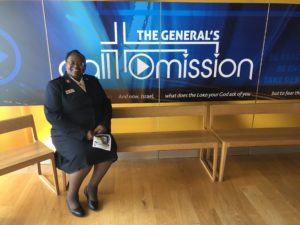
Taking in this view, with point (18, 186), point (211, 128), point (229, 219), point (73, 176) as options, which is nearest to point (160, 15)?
point (211, 128)

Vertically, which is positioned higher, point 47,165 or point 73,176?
point 73,176

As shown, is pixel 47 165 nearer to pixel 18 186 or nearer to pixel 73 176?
pixel 18 186

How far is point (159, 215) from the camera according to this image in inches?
93.4

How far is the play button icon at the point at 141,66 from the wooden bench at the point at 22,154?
1198 mm

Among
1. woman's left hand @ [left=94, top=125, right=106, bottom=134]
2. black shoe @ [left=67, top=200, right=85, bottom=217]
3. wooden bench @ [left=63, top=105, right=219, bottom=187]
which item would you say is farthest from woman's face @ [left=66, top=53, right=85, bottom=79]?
black shoe @ [left=67, top=200, right=85, bottom=217]

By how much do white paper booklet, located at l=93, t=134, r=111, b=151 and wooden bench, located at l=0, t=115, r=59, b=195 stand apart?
1.46 ft

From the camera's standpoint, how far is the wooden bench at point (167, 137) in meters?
2.80

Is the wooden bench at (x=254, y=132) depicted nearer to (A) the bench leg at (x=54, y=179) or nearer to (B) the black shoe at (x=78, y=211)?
(B) the black shoe at (x=78, y=211)

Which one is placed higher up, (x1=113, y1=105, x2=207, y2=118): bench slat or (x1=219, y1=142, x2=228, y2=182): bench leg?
(x1=113, y1=105, x2=207, y2=118): bench slat

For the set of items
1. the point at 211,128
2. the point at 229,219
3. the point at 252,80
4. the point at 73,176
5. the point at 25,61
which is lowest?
the point at 229,219

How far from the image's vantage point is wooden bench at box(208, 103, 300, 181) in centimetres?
288

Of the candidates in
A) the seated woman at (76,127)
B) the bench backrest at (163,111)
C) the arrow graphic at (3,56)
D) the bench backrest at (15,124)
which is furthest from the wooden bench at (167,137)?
the arrow graphic at (3,56)

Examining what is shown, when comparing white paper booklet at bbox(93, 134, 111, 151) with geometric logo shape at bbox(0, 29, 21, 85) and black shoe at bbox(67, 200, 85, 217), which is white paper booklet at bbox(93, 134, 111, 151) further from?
geometric logo shape at bbox(0, 29, 21, 85)

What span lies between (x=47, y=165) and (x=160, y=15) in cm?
216
